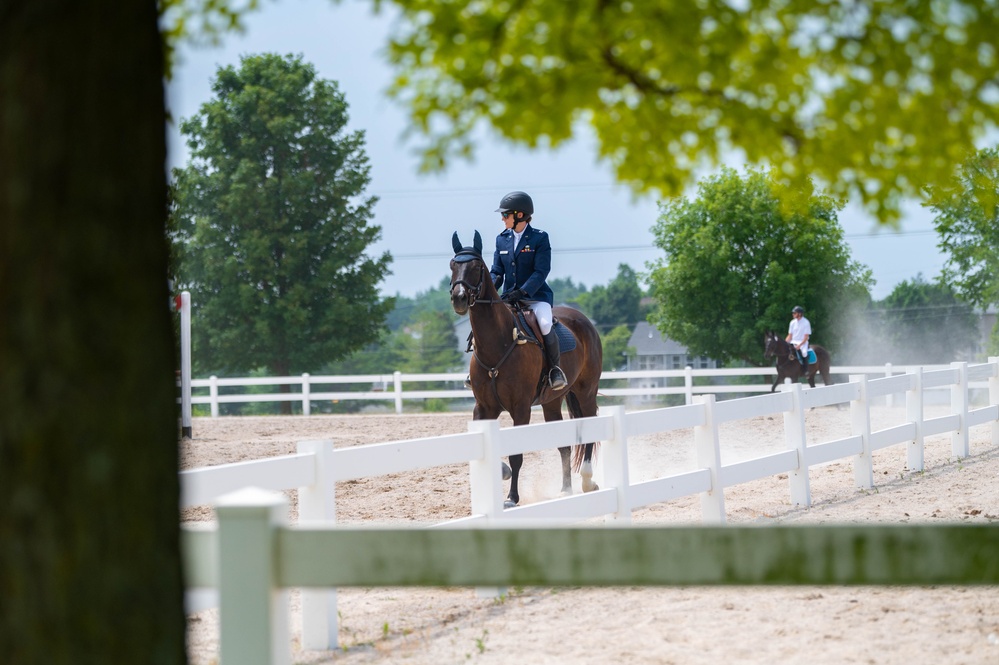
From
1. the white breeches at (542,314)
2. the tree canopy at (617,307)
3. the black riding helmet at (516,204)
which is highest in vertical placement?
the tree canopy at (617,307)

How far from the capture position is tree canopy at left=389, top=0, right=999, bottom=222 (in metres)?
3.17

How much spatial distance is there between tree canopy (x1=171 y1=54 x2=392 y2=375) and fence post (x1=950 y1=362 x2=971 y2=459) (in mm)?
29912

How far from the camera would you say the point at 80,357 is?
2.48m

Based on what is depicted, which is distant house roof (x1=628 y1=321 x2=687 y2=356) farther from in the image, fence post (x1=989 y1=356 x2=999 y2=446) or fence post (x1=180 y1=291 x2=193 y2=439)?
fence post (x1=180 y1=291 x2=193 y2=439)

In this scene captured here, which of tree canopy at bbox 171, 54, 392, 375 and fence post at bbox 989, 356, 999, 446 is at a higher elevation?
tree canopy at bbox 171, 54, 392, 375

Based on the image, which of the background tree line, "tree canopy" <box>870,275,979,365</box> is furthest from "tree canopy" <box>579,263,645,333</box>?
the background tree line

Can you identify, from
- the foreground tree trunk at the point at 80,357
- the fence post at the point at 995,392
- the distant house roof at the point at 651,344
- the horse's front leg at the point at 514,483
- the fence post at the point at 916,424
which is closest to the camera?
the foreground tree trunk at the point at 80,357

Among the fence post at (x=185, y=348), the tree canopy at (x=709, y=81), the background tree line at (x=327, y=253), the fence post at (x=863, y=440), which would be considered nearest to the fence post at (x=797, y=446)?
the fence post at (x=863, y=440)

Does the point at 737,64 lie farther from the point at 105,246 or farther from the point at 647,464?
the point at 647,464

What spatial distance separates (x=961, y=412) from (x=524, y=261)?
25.8 ft

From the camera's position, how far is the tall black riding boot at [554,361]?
1089 centimetres

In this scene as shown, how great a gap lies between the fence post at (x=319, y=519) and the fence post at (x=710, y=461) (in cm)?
431

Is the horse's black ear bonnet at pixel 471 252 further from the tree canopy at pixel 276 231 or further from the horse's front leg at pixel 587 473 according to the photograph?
the tree canopy at pixel 276 231

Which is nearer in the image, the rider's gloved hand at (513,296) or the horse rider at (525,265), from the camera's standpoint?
the horse rider at (525,265)
